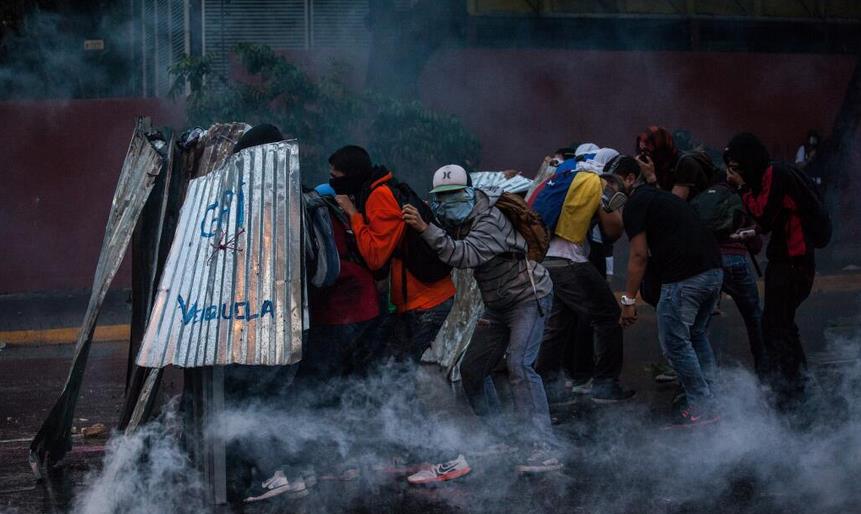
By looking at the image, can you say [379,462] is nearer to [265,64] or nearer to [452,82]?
[265,64]

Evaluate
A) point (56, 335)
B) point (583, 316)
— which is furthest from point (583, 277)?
point (56, 335)

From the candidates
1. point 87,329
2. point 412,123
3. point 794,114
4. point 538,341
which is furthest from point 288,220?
point 794,114

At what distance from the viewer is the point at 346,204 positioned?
5105 millimetres

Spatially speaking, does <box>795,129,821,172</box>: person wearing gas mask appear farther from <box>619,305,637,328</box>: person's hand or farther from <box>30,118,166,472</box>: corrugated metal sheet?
<box>30,118,166,472</box>: corrugated metal sheet

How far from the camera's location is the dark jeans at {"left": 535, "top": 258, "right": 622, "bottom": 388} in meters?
6.45

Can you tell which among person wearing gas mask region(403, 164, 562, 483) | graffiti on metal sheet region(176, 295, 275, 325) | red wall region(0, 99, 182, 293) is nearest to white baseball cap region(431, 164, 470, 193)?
person wearing gas mask region(403, 164, 562, 483)

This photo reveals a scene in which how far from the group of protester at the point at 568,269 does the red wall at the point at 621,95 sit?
5.49 metres

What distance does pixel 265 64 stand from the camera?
10.4 m

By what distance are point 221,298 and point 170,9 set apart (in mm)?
9510

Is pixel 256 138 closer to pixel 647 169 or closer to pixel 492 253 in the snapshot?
pixel 492 253

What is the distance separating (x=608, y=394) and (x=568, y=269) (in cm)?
87

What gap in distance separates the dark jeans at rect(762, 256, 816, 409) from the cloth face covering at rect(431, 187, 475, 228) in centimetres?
187

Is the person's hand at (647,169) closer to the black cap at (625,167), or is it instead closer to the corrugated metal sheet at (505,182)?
the black cap at (625,167)

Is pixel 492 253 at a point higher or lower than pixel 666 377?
higher
